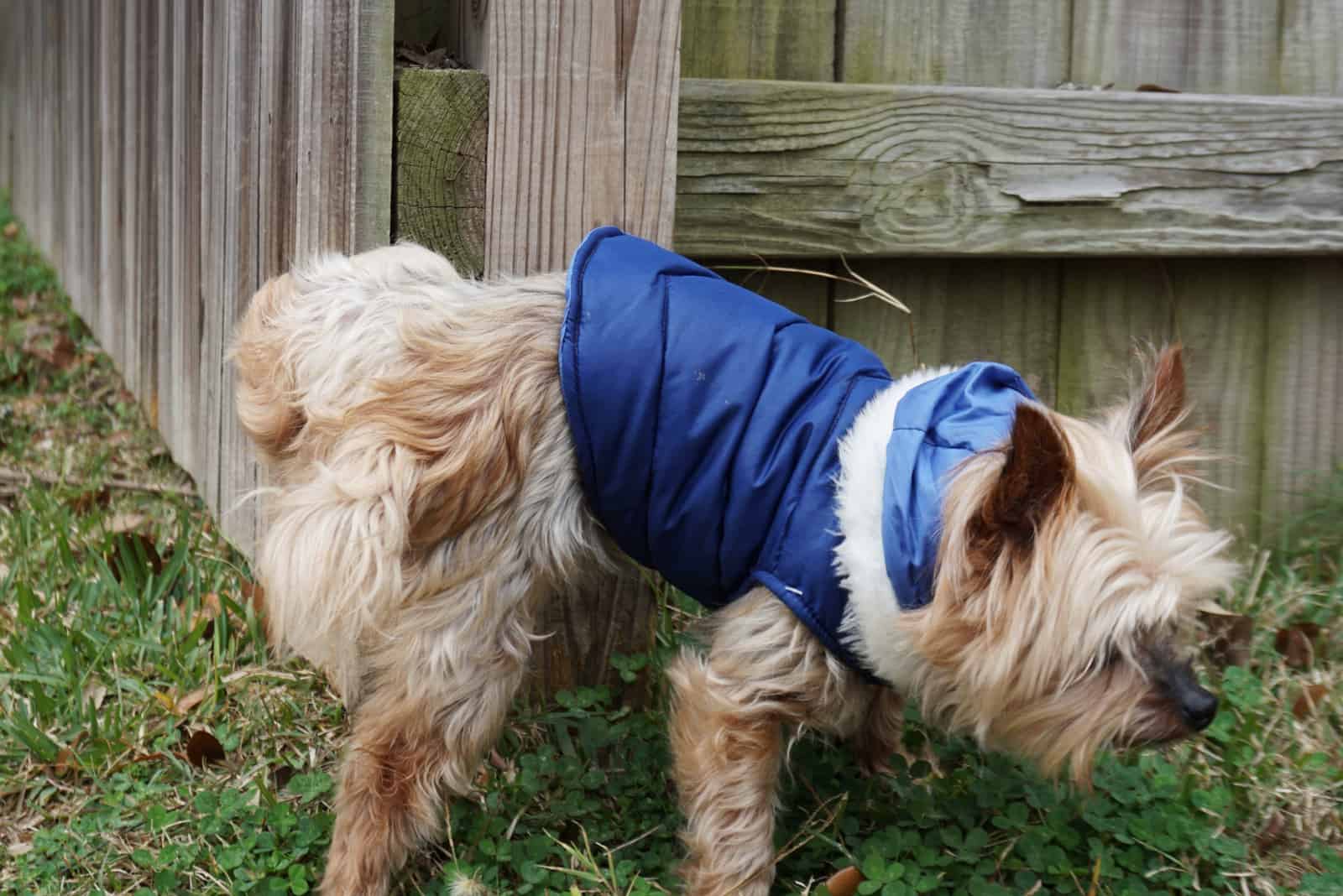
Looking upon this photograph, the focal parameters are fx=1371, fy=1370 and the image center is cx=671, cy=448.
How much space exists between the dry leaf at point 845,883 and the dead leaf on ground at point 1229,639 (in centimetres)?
131

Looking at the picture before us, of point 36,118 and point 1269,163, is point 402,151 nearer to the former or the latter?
point 1269,163

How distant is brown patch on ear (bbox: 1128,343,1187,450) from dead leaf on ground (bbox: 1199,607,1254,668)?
44.2 inches

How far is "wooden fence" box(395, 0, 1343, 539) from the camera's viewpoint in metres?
3.38

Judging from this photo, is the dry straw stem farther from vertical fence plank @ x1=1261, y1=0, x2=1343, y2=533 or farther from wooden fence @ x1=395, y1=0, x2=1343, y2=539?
vertical fence plank @ x1=1261, y1=0, x2=1343, y2=533

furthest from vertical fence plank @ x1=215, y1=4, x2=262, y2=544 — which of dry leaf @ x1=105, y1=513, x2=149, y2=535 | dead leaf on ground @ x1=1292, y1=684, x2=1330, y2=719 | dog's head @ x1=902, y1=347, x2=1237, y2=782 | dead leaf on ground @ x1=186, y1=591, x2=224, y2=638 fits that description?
dead leaf on ground @ x1=1292, y1=684, x2=1330, y2=719

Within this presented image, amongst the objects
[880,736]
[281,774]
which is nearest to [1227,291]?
[880,736]

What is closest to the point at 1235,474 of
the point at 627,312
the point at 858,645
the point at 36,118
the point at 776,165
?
the point at 776,165

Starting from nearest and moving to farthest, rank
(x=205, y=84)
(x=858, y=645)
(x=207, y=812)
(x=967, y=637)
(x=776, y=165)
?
1. (x=967, y=637)
2. (x=858, y=645)
3. (x=207, y=812)
4. (x=776, y=165)
5. (x=205, y=84)

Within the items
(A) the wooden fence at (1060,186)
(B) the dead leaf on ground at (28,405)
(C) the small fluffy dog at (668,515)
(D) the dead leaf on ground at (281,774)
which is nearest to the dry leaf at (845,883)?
(C) the small fluffy dog at (668,515)

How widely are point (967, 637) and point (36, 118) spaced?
21.4ft

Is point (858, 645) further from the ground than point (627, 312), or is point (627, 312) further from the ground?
point (627, 312)

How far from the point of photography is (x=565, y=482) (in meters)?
2.62

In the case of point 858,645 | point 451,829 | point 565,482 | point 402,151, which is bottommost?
point 451,829

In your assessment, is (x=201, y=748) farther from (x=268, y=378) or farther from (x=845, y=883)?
(x=845, y=883)
